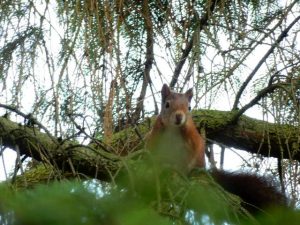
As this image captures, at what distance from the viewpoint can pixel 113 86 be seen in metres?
1.59

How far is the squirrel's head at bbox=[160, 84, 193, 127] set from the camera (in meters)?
2.84

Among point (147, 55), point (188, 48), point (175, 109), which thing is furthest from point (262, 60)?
point (175, 109)

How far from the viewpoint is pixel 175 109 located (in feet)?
9.78

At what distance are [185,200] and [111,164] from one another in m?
0.77

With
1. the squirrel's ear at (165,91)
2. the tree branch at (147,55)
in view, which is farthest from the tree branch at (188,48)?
the squirrel's ear at (165,91)

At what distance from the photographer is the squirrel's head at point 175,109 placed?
9.33 ft

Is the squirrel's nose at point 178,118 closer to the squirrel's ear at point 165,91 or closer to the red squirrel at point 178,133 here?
the red squirrel at point 178,133

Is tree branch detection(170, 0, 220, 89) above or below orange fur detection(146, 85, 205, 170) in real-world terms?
above

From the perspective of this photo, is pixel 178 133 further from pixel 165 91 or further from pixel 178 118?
pixel 165 91

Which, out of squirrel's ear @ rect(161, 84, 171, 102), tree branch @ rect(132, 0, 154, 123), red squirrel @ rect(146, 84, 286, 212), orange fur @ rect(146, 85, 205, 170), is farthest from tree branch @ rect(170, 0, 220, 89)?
orange fur @ rect(146, 85, 205, 170)

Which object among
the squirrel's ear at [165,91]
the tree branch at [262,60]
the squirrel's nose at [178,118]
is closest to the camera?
the tree branch at [262,60]

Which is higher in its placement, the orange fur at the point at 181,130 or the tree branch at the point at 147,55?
the tree branch at the point at 147,55

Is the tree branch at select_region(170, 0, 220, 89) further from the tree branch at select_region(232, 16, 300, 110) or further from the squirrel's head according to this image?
the squirrel's head

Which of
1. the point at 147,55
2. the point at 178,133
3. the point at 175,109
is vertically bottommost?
the point at 178,133
